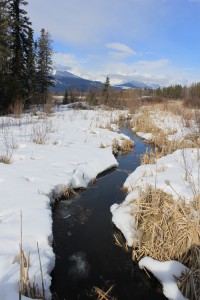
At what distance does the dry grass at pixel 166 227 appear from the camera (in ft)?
11.7

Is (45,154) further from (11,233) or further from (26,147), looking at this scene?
(11,233)

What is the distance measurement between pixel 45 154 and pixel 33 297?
485cm

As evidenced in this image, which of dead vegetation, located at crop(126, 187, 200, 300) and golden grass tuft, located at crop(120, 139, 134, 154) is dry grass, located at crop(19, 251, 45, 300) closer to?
dead vegetation, located at crop(126, 187, 200, 300)

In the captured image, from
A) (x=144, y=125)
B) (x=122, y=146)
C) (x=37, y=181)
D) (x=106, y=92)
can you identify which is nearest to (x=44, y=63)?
(x=106, y=92)

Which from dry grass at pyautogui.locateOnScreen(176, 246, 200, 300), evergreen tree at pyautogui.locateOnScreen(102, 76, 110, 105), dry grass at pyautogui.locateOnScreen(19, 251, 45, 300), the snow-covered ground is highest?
evergreen tree at pyautogui.locateOnScreen(102, 76, 110, 105)

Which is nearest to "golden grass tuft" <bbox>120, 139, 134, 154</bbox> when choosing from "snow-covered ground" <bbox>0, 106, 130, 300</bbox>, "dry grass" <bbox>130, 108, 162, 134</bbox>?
"snow-covered ground" <bbox>0, 106, 130, 300</bbox>

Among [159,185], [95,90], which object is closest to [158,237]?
[159,185]

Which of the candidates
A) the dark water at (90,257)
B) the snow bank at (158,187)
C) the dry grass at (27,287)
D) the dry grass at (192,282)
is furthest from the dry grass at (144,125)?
the dry grass at (27,287)

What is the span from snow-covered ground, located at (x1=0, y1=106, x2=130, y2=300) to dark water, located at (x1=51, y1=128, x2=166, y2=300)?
0.37 m

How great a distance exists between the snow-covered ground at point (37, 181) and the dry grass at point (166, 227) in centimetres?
142

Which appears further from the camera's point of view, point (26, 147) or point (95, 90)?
point (95, 90)

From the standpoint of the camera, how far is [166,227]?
3828 millimetres

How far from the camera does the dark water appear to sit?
331 cm

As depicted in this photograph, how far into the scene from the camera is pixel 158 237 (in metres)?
3.80
